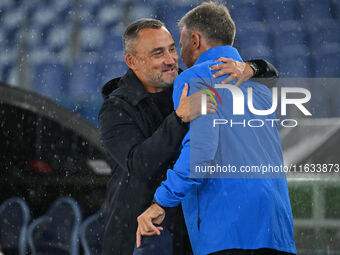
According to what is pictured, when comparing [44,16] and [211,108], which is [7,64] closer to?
[44,16]

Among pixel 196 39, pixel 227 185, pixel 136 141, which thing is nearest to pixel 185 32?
pixel 196 39

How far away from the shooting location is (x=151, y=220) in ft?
3.46

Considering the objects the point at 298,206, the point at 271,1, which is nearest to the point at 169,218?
the point at 298,206

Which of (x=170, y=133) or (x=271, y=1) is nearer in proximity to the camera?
(x=170, y=133)

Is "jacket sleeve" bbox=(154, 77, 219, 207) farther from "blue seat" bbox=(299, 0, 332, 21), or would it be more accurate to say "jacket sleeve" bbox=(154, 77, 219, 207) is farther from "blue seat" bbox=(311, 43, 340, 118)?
"blue seat" bbox=(299, 0, 332, 21)

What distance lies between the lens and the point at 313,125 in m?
2.18

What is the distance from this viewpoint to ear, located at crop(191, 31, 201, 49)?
1.11 meters

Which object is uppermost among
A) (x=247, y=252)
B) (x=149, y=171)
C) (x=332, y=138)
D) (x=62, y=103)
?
(x=62, y=103)

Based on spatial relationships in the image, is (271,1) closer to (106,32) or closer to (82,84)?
(106,32)

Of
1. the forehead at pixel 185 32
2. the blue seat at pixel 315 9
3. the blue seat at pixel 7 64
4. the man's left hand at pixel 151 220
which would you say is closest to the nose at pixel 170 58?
the forehead at pixel 185 32

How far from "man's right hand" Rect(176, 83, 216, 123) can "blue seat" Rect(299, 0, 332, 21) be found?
57.9 inches

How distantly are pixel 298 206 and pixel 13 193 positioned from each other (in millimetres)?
1319

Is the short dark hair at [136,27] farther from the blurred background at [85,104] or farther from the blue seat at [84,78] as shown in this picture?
the blue seat at [84,78]

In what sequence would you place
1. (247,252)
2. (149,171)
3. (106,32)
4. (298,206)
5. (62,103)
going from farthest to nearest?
(106,32) → (62,103) → (298,206) → (149,171) → (247,252)
